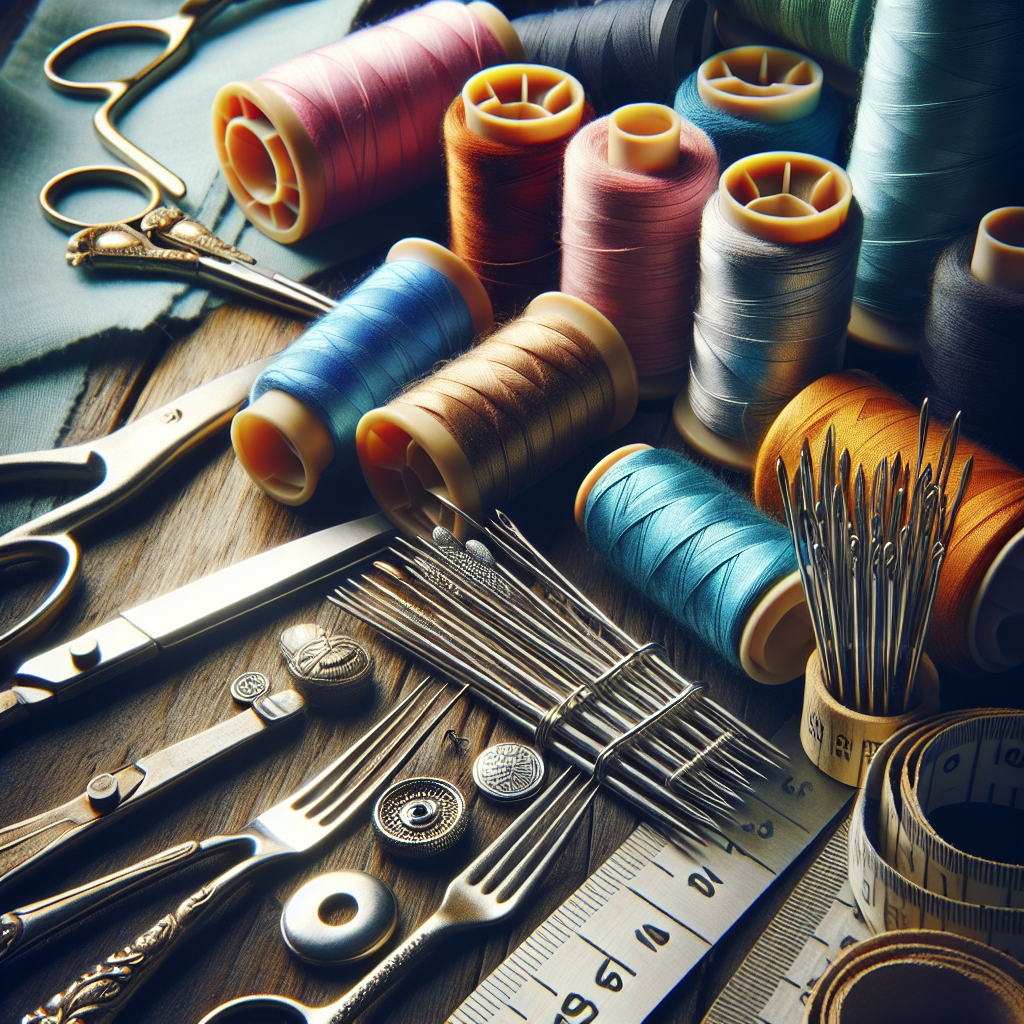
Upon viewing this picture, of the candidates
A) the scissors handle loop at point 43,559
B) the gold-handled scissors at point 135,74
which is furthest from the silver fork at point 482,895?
the gold-handled scissors at point 135,74

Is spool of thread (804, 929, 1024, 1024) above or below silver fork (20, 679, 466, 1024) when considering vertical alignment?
above

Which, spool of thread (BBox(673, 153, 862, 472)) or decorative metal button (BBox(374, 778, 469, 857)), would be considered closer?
decorative metal button (BBox(374, 778, 469, 857))

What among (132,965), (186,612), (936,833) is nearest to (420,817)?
(132,965)

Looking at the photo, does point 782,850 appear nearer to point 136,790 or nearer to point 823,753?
point 823,753

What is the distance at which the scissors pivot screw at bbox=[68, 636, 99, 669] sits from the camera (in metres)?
1.36

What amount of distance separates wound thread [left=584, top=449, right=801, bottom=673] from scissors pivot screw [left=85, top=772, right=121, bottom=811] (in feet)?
2.29

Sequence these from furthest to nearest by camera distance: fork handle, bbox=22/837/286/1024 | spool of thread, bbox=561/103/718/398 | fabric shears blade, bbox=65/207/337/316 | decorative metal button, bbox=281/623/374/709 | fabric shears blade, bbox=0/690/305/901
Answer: fabric shears blade, bbox=65/207/337/316, spool of thread, bbox=561/103/718/398, decorative metal button, bbox=281/623/374/709, fabric shears blade, bbox=0/690/305/901, fork handle, bbox=22/837/286/1024

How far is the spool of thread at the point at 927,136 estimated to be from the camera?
146 cm

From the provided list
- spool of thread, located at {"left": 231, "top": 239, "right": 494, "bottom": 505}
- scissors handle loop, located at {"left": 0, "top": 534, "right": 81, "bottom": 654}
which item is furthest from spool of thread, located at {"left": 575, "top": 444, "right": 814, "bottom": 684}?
scissors handle loop, located at {"left": 0, "top": 534, "right": 81, "bottom": 654}

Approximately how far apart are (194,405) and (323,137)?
0.56 metres

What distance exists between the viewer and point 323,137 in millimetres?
1928

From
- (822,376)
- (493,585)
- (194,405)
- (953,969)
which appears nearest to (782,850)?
(953,969)

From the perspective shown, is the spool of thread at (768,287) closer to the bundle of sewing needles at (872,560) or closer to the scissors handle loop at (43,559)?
the bundle of sewing needles at (872,560)

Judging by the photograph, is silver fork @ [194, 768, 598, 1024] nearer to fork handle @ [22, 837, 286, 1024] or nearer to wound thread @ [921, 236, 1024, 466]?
fork handle @ [22, 837, 286, 1024]
